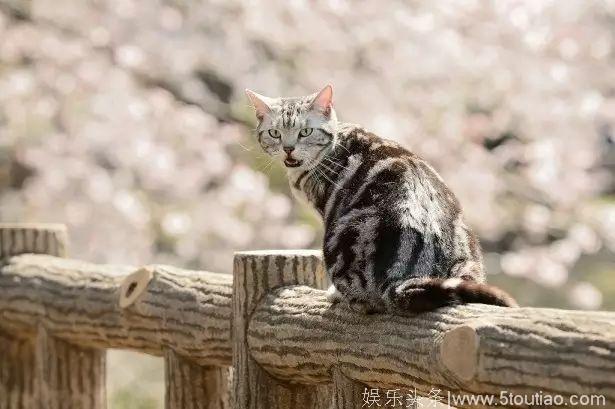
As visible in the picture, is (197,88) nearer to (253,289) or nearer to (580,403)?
(253,289)

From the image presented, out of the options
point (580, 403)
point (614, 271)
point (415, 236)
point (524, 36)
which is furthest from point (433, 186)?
point (614, 271)

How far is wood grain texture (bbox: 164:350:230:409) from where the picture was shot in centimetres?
358

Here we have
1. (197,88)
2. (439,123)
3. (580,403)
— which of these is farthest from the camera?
(197,88)

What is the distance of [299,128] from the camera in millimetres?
3375

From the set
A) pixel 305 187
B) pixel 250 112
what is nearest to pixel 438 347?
pixel 305 187

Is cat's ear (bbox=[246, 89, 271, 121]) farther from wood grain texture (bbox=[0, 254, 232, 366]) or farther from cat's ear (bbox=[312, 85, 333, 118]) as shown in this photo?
wood grain texture (bbox=[0, 254, 232, 366])

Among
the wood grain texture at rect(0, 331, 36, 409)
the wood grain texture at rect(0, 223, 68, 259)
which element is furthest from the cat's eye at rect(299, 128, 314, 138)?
the wood grain texture at rect(0, 331, 36, 409)

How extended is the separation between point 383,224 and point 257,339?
22.3 inches

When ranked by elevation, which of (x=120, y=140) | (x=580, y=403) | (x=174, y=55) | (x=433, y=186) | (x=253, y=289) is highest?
(x=174, y=55)

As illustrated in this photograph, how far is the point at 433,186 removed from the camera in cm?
299

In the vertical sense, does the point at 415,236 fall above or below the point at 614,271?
below

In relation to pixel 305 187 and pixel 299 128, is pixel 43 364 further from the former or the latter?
pixel 299 128

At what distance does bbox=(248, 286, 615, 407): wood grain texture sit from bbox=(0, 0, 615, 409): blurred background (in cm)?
400

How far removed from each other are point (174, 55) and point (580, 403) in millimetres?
5568
